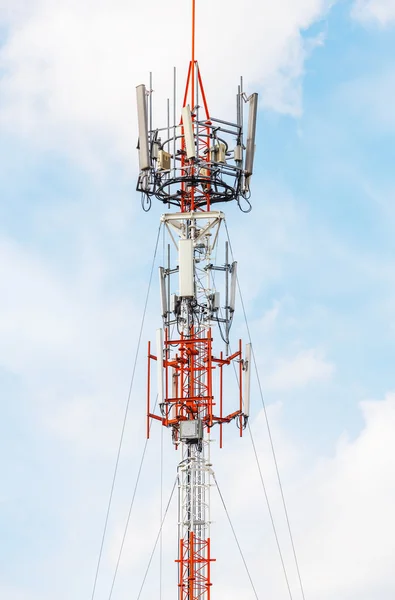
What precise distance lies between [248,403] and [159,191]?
12086 mm

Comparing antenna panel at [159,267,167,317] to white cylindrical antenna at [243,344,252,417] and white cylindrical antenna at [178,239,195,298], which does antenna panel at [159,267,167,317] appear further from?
white cylindrical antenna at [243,344,252,417]

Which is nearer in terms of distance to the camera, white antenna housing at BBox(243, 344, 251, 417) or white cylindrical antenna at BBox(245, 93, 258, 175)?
white antenna housing at BBox(243, 344, 251, 417)

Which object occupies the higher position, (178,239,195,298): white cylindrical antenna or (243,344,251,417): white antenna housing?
(178,239,195,298): white cylindrical antenna

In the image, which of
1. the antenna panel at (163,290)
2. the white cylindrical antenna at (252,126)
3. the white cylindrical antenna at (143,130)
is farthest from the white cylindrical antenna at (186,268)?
the white cylindrical antenna at (252,126)

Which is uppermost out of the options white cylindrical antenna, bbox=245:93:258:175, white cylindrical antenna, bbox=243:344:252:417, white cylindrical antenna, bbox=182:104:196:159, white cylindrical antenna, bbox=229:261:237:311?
white cylindrical antenna, bbox=245:93:258:175

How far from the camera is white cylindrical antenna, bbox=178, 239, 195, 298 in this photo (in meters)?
97.2

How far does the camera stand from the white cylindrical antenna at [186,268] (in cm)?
9719

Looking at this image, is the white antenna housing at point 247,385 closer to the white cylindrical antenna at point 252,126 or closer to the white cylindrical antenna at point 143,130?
the white cylindrical antenna at point 252,126

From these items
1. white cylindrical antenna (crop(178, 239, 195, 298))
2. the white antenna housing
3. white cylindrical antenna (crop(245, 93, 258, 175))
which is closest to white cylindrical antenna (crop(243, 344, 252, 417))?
the white antenna housing

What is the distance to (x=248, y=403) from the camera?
97562 mm

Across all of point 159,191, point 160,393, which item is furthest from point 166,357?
point 159,191

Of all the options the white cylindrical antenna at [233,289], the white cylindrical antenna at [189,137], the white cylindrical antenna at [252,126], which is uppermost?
the white cylindrical antenna at [252,126]

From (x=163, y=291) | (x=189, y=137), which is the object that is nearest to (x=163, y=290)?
(x=163, y=291)

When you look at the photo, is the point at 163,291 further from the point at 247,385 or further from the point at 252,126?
the point at 252,126
